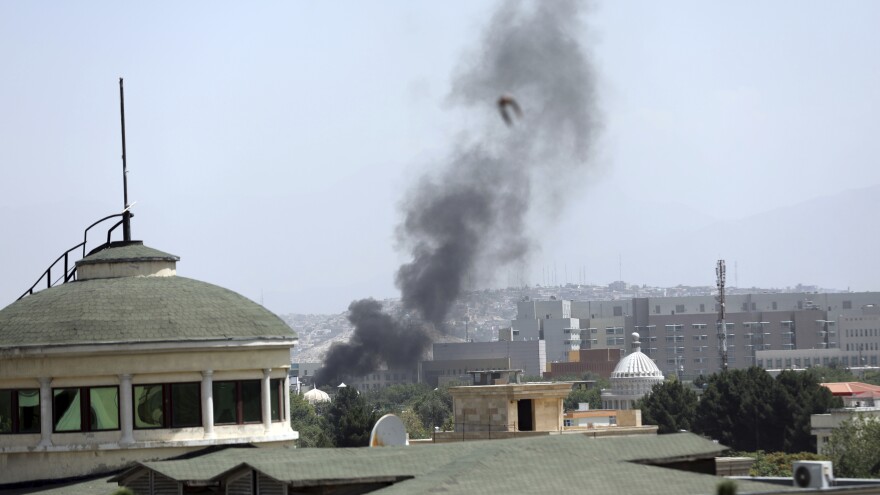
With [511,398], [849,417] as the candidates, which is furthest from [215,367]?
[849,417]

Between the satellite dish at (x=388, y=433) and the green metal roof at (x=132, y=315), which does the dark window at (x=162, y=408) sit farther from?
the satellite dish at (x=388, y=433)

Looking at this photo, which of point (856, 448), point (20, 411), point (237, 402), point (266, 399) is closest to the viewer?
point (20, 411)

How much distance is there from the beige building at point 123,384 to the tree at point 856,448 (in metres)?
73.5

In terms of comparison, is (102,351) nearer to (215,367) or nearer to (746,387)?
(215,367)

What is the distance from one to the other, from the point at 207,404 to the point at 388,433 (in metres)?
5.83

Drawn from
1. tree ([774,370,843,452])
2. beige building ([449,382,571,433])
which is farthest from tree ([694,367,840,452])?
beige building ([449,382,571,433])

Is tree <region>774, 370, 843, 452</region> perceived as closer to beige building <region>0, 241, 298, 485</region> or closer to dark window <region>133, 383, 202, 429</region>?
beige building <region>0, 241, 298, 485</region>

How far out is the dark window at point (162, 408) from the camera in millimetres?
53938

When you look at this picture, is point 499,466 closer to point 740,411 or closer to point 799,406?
point 799,406

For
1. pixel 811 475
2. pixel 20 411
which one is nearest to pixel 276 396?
pixel 20 411

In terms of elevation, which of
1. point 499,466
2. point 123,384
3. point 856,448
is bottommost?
point 856,448

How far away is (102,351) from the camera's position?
5347 centimetres

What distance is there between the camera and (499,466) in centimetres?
4372

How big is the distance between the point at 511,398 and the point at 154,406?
40.0 meters
